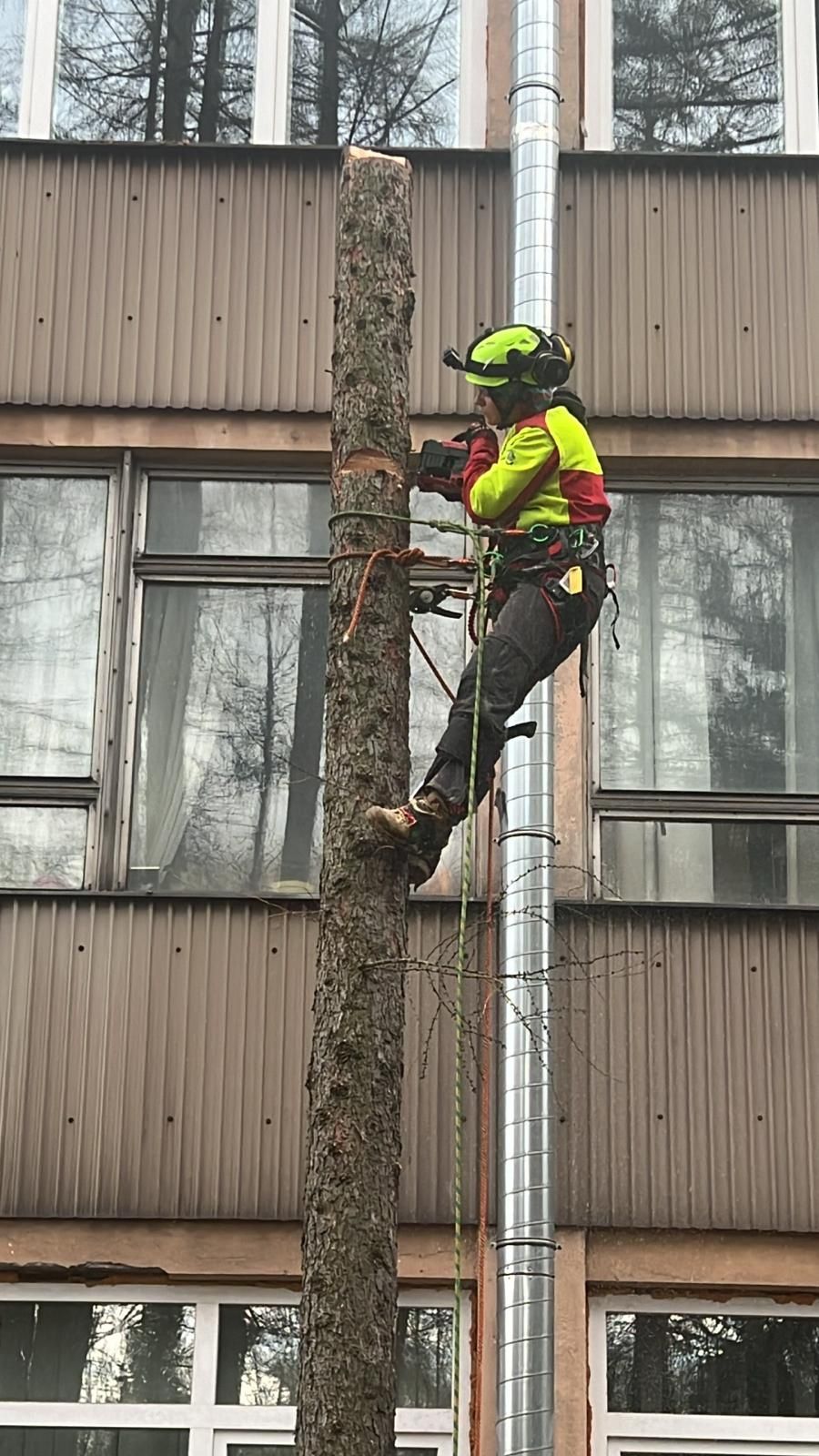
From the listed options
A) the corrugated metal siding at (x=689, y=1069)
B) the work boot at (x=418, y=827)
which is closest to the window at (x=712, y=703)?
the corrugated metal siding at (x=689, y=1069)

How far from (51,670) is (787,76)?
15.8ft

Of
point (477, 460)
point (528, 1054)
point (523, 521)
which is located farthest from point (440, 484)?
point (528, 1054)

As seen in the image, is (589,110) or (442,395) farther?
(589,110)

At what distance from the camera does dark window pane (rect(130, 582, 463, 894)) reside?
999cm

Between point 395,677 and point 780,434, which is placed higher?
point 780,434

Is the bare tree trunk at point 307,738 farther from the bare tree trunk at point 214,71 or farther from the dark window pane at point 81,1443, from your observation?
the dark window pane at point 81,1443

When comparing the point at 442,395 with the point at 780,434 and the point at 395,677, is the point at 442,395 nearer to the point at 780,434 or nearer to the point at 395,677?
the point at 780,434

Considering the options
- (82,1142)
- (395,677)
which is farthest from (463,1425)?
(395,677)

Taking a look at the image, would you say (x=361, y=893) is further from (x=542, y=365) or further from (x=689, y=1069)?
(x=689, y=1069)

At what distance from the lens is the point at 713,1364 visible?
9219mm

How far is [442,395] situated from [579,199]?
1240mm

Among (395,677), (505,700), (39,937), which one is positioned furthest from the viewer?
(39,937)

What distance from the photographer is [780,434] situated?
10422mm

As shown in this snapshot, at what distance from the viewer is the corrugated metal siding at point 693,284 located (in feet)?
34.2
